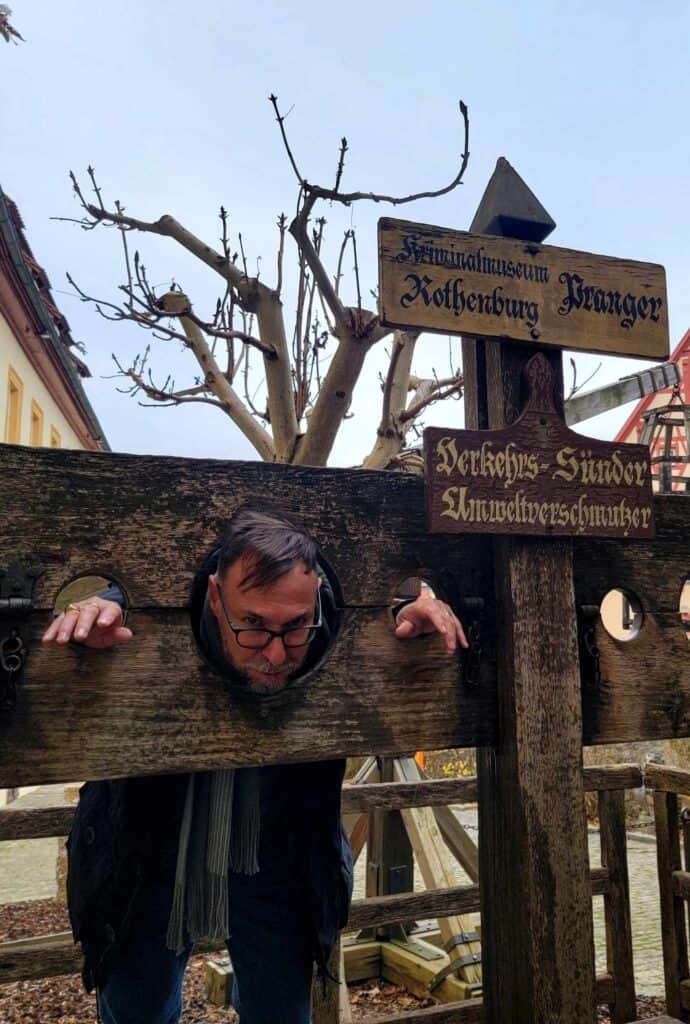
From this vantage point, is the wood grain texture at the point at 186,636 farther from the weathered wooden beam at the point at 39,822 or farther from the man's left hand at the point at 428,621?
the weathered wooden beam at the point at 39,822

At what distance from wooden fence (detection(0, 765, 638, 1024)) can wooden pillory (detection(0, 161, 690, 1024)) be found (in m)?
1.60

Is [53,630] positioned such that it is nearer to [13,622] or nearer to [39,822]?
[13,622]

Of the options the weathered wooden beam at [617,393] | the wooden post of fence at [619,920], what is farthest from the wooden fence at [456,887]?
the weathered wooden beam at [617,393]

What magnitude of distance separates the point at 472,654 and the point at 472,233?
109cm

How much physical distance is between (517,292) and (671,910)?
314cm

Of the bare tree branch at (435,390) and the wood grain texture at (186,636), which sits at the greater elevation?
the bare tree branch at (435,390)

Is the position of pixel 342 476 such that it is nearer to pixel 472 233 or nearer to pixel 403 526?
pixel 403 526

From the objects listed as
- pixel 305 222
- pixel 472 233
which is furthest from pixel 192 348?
pixel 472 233

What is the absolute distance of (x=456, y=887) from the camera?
4.05 m

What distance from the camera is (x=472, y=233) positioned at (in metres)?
2.33

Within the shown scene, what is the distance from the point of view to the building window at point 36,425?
13398 millimetres

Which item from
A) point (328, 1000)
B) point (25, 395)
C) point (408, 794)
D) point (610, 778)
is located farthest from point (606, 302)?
point (25, 395)

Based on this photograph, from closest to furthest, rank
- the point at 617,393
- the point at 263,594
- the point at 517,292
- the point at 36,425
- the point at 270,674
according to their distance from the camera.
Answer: the point at 263,594 → the point at 270,674 → the point at 517,292 → the point at 617,393 → the point at 36,425

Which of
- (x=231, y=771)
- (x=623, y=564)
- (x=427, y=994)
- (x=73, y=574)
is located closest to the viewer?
(x=73, y=574)
